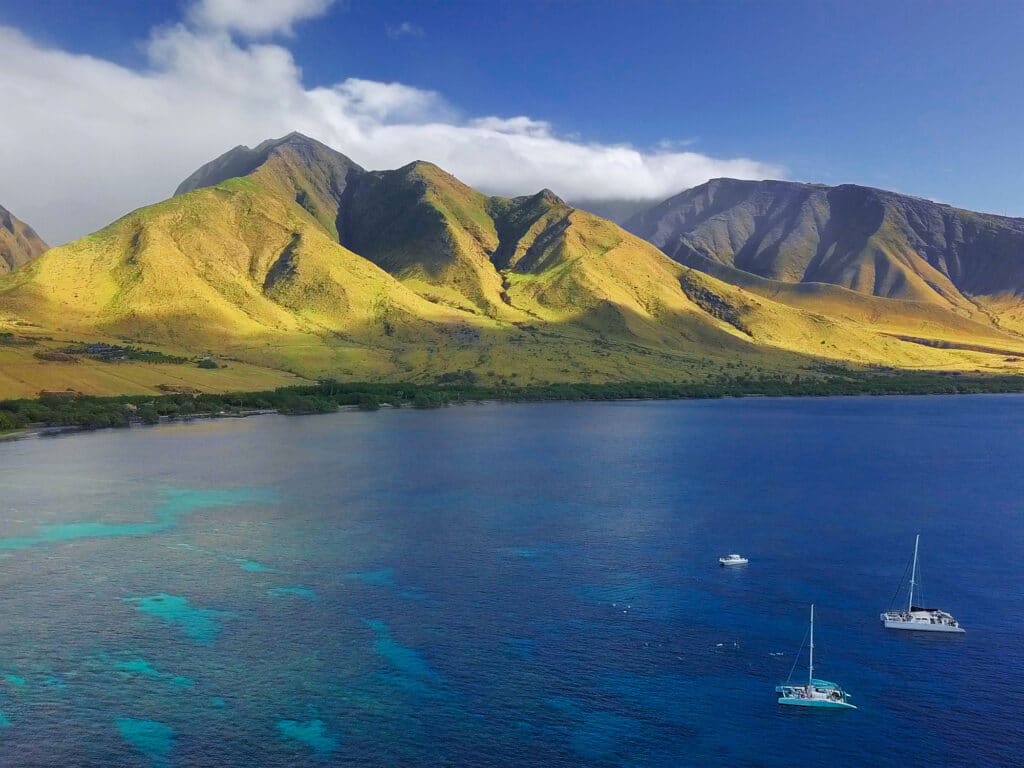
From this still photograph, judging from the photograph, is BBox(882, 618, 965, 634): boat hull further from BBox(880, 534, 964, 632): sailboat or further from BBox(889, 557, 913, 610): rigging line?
BBox(889, 557, 913, 610): rigging line

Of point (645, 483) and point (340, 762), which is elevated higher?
point (645, 483)

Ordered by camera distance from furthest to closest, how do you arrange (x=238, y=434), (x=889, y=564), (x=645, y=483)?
(x=238, y=434) → (x=645, y=483) → (x=889, y=564)

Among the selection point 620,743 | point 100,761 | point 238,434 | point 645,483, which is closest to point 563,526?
point 645,483

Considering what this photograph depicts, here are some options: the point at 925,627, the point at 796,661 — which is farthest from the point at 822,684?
the point at 925,627

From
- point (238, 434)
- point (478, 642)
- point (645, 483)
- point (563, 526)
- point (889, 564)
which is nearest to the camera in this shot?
point (478, 642)

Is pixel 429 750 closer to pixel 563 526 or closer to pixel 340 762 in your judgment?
pixel 340 762

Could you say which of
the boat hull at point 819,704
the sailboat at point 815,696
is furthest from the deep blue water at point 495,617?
the sailboat at point 815,696

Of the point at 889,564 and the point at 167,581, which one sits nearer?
the point at 167,581
